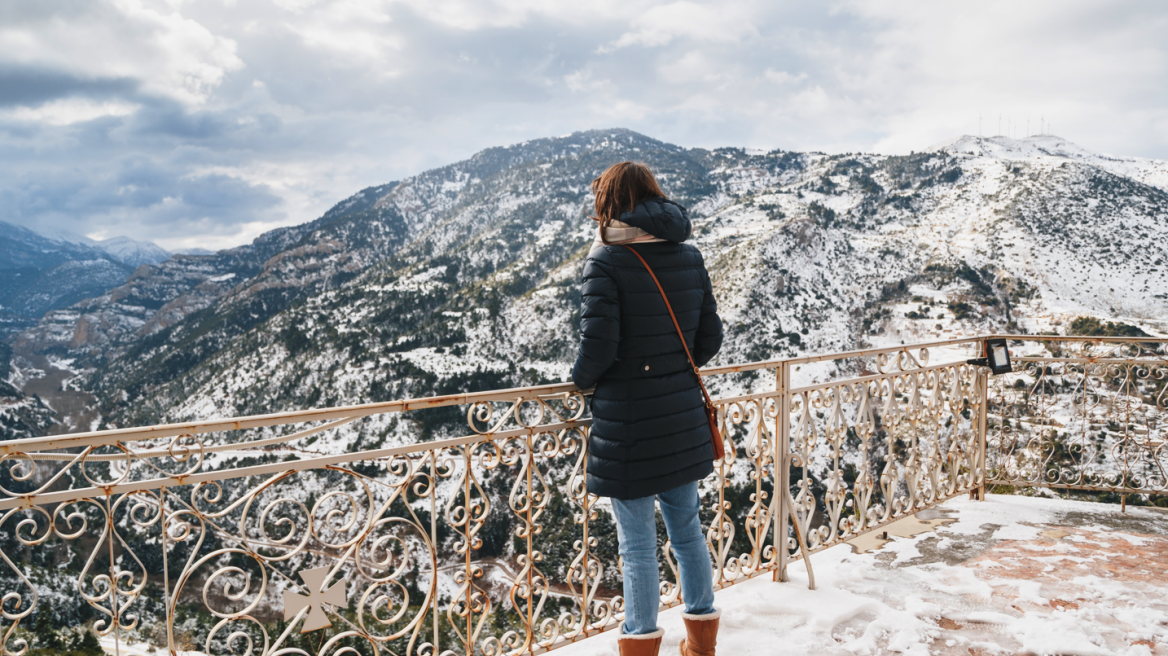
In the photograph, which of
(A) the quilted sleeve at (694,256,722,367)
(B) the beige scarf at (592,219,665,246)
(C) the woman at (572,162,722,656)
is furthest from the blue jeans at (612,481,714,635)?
(B) the beige scarf at (592,219,665,246)

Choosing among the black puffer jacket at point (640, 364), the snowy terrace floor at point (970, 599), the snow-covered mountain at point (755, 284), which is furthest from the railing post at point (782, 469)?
the snow-covered mountain at point (755, 284)

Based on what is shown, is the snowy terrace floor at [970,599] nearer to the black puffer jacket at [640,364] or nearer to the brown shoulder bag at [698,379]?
the brown shoulder bag at [698,379]

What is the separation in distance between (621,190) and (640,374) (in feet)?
2.12

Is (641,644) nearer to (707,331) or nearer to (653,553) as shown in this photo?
(653,553)

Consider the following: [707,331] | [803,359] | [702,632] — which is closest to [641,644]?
[702,632]

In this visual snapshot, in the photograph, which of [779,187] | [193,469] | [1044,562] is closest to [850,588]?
[1044,562]

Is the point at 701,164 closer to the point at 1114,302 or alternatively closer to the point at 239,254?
the point at 1114,302

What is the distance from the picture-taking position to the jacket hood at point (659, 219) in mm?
1980

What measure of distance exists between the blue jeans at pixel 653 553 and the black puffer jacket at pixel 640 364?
0.36ft

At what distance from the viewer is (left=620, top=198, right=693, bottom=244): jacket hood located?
198cm

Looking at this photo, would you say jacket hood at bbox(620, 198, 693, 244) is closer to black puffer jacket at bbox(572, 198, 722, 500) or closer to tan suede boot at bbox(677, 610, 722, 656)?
black puffer jacket at bbox(572, 198, 722, 500)

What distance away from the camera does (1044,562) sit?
341cm

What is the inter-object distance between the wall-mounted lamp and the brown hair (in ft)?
11.8

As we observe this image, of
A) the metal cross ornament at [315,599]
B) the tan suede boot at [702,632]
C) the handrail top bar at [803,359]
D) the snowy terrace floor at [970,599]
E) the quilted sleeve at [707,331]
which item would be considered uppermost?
the quilted sleeve at [707,331]
